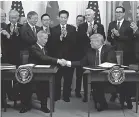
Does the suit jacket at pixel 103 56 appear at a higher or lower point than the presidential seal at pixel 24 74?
higher

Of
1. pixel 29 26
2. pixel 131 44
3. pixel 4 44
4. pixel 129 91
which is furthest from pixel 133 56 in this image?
pixel 4 44

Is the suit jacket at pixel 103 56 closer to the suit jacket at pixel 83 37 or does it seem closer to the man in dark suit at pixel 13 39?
the suit jacket at pixel 83 37

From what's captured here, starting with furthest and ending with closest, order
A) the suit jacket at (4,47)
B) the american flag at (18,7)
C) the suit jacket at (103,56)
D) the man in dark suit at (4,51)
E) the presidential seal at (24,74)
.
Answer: the american flag at (18,7), the suit jacket at (4,47), the man in dark suit at (4,51), the suit jacket at (103,56), the presidential seal at (24,74)

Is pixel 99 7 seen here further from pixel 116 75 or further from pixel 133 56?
pixel 116 75

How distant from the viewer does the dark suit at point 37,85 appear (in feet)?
17.1

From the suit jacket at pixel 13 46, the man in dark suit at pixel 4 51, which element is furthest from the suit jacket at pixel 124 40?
the man in dark suit at pixel 4 51

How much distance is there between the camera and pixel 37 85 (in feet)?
17.1

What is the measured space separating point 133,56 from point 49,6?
95.1 inches

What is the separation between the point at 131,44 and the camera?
6145 millimetres

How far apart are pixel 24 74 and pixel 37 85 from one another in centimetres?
65

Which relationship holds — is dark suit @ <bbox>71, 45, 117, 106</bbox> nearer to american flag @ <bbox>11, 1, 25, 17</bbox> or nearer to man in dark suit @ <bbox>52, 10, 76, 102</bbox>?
man in dark suit @ <bbox>52, 10, 76, 102</bbox>

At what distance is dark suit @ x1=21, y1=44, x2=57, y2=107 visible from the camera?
205 inches

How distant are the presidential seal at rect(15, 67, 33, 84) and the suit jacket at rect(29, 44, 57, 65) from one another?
2.34 feet

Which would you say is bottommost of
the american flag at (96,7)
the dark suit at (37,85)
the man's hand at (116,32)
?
the dark suit at (37,85)
